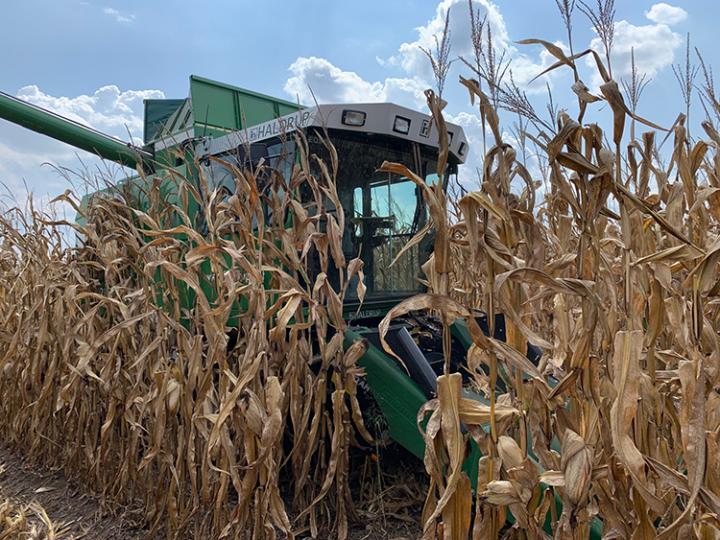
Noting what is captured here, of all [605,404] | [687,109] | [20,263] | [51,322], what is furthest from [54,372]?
[687,109]

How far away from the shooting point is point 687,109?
1.72m

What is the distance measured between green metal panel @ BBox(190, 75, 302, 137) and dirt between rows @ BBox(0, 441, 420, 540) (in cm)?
231

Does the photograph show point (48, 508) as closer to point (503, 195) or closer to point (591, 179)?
point (503, 195)

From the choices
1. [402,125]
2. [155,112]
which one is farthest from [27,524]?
[155,112]

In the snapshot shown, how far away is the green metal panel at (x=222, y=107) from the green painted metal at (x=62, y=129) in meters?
0.74

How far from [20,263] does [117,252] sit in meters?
1.18

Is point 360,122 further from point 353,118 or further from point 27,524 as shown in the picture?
point 27,524

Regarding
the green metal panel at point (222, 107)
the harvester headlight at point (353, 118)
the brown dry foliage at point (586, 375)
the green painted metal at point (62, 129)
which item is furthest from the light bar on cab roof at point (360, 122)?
the green painted metal at point (62, 129)

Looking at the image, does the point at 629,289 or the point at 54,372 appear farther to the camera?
the point at 54,372

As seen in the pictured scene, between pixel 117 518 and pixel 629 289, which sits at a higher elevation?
pixel 629 289

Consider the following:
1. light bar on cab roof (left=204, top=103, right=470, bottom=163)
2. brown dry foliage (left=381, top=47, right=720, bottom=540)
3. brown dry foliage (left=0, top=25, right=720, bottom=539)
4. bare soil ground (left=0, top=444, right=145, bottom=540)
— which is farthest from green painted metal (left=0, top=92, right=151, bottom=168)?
brown dry foliage (left=381, top=47, right=720, bottom=540)

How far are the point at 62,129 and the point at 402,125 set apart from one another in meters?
3.33

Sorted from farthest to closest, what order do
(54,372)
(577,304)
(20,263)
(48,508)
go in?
(20,263)
(54,372)
(48,508)
(577,304)

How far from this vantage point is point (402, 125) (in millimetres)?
2740
